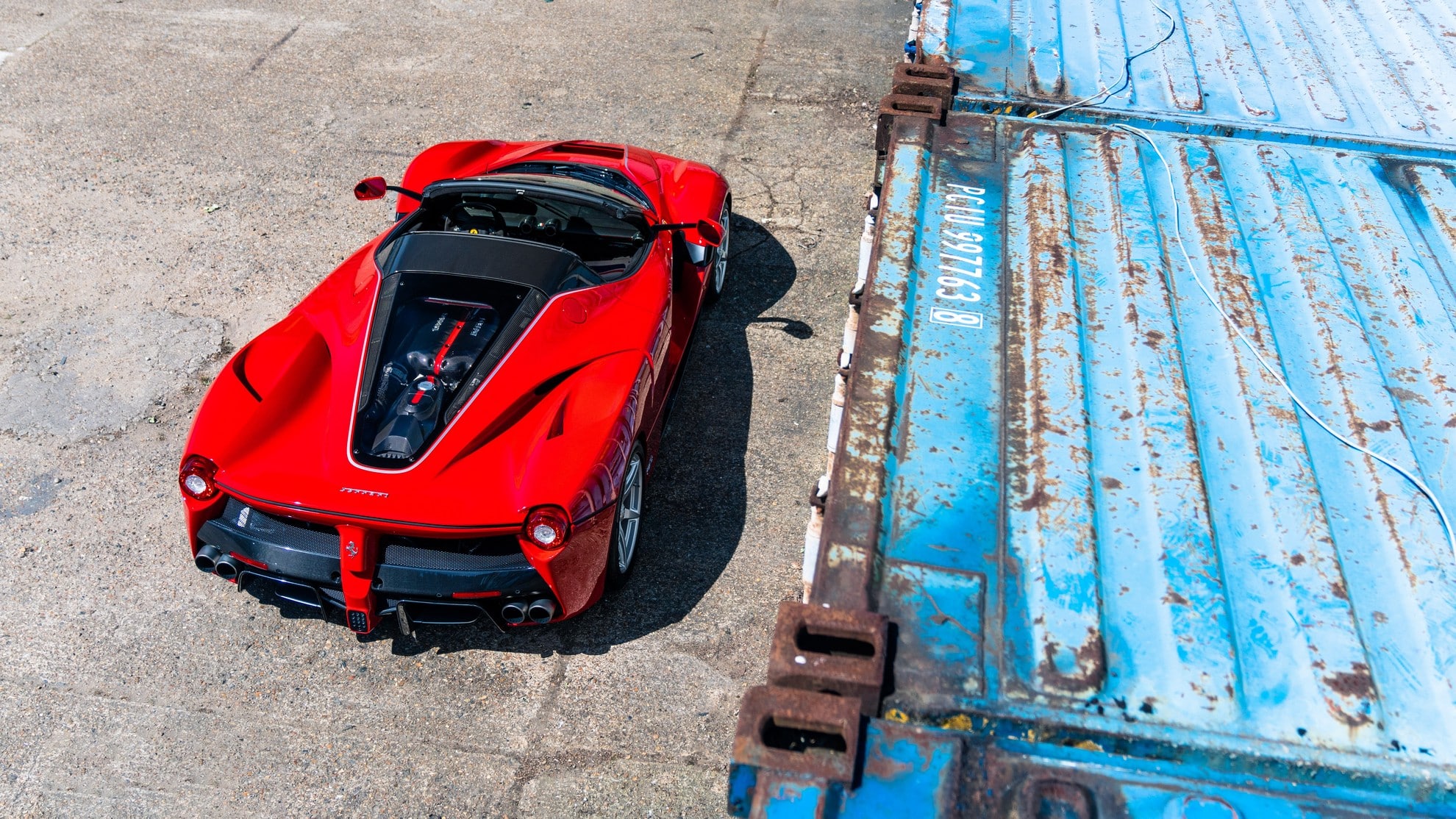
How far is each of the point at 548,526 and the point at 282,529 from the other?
106 centimetres

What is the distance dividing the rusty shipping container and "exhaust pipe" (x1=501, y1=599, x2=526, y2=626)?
1.42 m

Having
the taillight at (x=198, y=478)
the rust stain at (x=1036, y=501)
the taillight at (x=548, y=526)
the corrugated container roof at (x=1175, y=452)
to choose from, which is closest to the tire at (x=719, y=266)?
the corrugated container roof at (x=1175, y=452)

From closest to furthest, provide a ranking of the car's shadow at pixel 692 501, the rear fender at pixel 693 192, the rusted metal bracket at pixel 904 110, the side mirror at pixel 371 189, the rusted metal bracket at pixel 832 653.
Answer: the rusted metal bracket at pixel 832 653 < the car's shadow at pixel 692 501 < the rusted metal bracket at pixel 904 110 < the side mirror at pixel 371 189 < the rear fender at pixel 693 192

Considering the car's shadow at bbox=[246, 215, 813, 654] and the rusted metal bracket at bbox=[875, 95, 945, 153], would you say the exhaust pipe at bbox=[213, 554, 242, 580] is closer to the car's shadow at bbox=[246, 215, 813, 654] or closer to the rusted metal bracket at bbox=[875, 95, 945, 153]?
the car's shadow at bbox=[246, 215, 813, 654]

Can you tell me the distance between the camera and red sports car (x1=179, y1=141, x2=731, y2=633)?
363cm

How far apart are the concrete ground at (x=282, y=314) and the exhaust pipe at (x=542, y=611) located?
341 millimetres

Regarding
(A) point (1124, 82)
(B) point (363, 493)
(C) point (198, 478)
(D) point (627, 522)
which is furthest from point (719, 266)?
(C) point (198, 478)

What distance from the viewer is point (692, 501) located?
4.80 metres

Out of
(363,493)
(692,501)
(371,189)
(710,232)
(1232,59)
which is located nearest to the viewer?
(363,493)

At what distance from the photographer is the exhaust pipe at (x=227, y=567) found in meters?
3.77

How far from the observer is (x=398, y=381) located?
4008mm

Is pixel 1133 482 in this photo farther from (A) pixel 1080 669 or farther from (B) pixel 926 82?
(B) pixel 926 82

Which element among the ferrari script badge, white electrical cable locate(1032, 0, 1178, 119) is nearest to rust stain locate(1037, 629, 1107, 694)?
the ferrari script badge

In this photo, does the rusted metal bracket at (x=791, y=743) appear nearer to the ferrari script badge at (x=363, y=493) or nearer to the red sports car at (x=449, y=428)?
the red sports car at (x=449, y=428)
